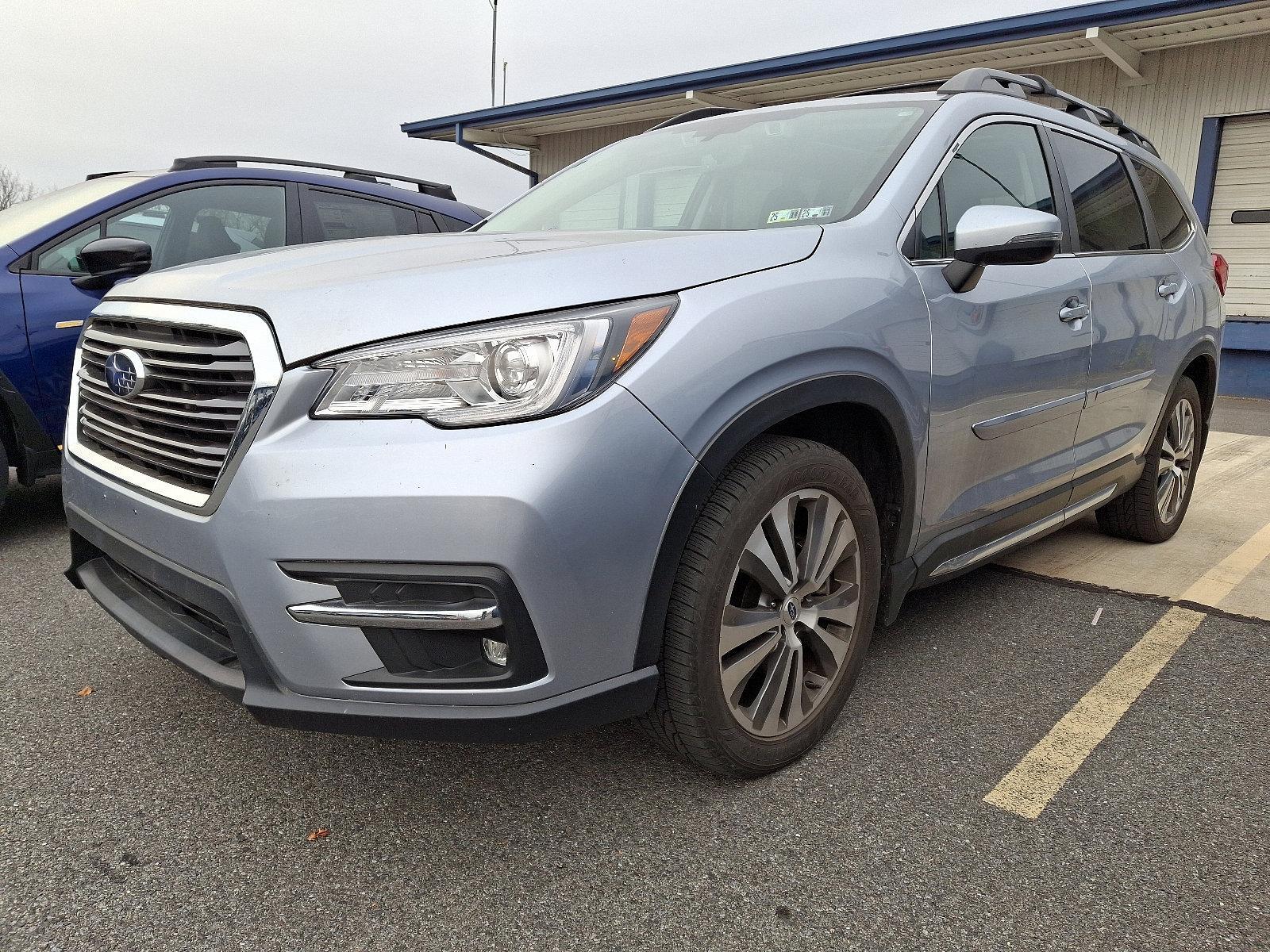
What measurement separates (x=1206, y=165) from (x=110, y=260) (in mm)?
11709

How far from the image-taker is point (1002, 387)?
2621mm

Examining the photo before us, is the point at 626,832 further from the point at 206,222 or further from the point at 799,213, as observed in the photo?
the point at 206,222

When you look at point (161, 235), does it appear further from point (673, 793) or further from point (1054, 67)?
point (1054, 67)

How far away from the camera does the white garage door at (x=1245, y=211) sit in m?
10.6

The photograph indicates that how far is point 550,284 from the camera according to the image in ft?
5.77

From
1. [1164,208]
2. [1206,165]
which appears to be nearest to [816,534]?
[1164,208]

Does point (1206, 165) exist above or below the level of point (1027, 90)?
above

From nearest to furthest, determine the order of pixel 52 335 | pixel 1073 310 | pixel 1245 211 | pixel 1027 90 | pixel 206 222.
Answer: pixel 1073 310 → pixel 1027 90 → pixel 52 335 → pixel 206 222 → pixel 1245 211

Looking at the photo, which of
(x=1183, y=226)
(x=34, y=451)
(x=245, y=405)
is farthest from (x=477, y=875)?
(x=1183, y=226)

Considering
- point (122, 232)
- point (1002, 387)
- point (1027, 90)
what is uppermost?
point (1027, 90)

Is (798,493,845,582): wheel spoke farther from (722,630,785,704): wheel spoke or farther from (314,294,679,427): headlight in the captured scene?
(314,294,679,427): headlight

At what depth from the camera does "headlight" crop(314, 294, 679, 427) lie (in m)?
1.67

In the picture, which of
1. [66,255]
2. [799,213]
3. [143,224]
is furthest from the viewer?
[143,224]

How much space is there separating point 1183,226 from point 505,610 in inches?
147
